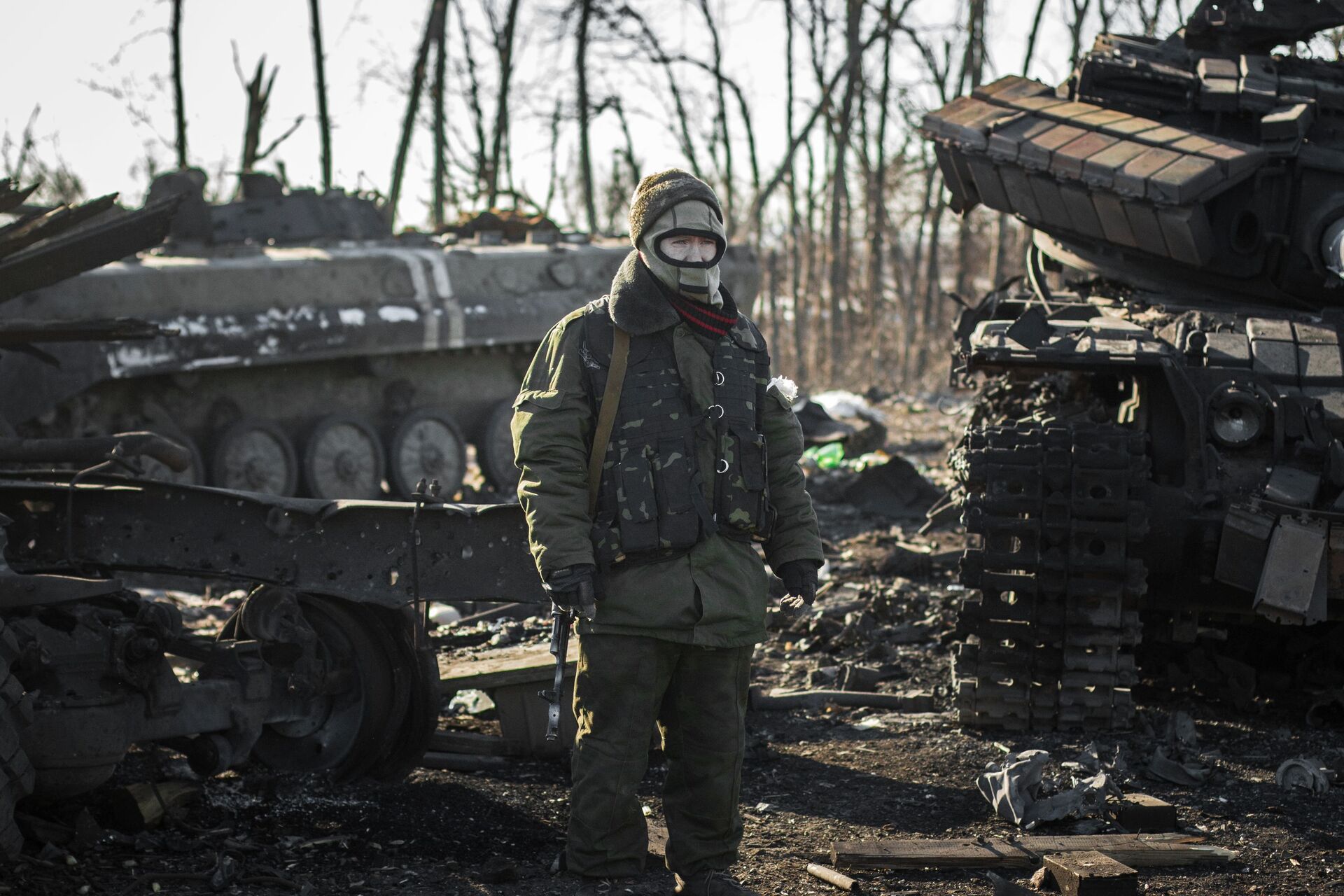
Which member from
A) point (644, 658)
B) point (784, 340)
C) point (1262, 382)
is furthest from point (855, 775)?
point (784, 340)

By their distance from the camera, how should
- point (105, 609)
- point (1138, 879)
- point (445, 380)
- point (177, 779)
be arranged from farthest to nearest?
point (445, 380)
point (177, 779)
point (105, 609)
point (1138, 879)

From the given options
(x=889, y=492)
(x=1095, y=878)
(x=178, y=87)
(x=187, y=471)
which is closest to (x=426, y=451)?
(x=187, y=471)

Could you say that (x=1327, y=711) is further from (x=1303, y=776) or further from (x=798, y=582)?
(x=798, y=582)

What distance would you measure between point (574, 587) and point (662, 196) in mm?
1091

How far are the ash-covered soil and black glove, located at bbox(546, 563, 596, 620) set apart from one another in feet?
2.90

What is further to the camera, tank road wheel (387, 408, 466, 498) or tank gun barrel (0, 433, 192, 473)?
tank road wheel (387, 408, 466, 498)

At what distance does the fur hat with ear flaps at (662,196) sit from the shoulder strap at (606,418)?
32 cm

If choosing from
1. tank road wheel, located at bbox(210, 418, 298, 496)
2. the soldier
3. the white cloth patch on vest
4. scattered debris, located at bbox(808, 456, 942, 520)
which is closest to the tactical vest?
the soldier

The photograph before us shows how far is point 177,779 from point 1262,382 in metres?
4.51

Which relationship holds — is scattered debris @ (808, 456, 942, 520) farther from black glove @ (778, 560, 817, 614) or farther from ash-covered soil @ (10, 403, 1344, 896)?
black glove @ (778, 560, 817, 614)

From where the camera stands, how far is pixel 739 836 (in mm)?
4590

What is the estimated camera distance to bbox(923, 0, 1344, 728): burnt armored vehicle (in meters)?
6.52

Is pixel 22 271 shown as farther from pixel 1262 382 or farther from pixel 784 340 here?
pixel 784 340

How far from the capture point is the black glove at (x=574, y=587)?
4277 mm
